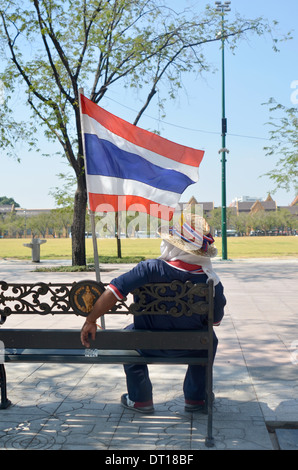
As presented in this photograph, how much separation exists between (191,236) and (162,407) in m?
1.33

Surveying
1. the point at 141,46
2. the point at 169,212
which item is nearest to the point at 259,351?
the point at 169,212

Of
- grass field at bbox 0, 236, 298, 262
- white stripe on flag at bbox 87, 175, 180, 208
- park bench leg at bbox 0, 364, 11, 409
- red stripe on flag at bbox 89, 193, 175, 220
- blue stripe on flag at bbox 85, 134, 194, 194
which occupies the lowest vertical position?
grass field at bbox 0, 236, 298, 262

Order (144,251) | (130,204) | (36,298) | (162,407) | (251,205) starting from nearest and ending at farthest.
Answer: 1. (36,298)
2. (162,407)
3. (130,204)
4. (144,251)
5. (251,205)

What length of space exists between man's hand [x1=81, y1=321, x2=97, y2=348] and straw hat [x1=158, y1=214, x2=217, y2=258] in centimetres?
74

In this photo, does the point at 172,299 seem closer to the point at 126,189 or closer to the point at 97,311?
the point at 97,311

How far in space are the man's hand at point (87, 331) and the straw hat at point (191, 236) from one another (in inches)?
29.3

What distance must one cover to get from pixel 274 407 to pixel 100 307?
1.52m

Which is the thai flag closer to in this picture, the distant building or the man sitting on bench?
the man sitting on bench

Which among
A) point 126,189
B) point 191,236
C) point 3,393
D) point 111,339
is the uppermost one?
point 126,189

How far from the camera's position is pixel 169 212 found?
4074 mm

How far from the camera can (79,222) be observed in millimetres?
16719

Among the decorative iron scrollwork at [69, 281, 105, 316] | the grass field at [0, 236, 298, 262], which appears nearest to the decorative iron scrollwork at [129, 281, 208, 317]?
the decorative iron scrollwork at [69, 281, 105, 316]

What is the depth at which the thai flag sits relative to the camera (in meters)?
4.07

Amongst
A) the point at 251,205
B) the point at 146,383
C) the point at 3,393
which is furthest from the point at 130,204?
the point at 251,205
